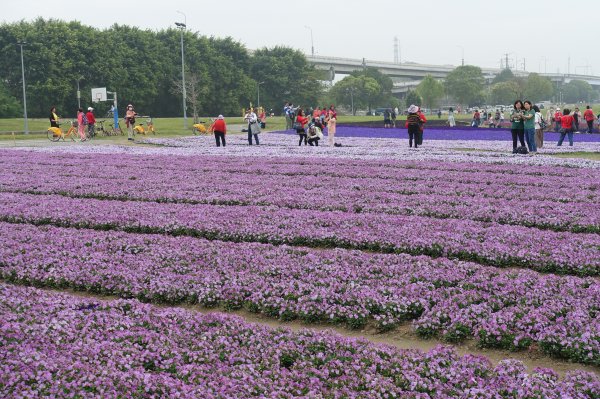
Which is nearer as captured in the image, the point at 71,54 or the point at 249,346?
the point at 249,346

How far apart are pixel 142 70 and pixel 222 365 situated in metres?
95.7

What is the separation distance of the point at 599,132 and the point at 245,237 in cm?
4409

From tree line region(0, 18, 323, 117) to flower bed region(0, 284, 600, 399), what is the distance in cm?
6281

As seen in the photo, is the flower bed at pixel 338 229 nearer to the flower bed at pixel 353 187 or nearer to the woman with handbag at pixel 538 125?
the flower bed at pixel 353 187

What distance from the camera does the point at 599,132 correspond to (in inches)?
1907

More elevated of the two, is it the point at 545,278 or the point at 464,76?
the point at 464,76

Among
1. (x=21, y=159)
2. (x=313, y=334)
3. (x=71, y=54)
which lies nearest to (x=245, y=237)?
(x=313, y=334)

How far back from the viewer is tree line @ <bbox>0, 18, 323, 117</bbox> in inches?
3255

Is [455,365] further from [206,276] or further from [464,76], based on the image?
[464,76]

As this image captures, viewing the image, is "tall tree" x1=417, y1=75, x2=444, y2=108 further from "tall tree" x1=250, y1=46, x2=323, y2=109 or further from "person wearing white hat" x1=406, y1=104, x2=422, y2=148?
"person wearing white hat" x1=406, y1=104, x2=422, y2=148

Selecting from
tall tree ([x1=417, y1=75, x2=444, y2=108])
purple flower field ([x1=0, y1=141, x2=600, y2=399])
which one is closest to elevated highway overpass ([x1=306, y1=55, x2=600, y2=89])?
tall tree ([x1=417, y1=75, x2=444, y2=108])

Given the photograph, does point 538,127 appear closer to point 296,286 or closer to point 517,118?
point 517,118

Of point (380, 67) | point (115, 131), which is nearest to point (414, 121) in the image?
point (115, 131)

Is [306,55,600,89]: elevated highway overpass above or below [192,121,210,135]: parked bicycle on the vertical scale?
above
